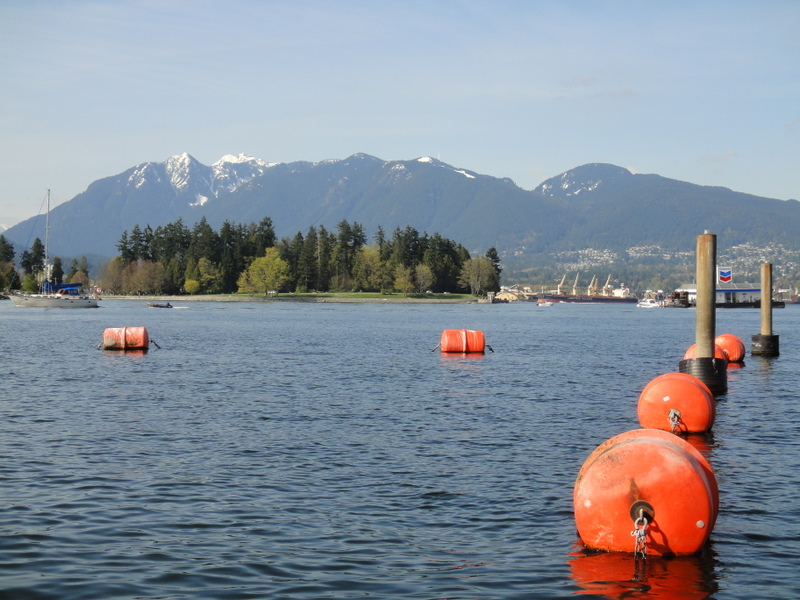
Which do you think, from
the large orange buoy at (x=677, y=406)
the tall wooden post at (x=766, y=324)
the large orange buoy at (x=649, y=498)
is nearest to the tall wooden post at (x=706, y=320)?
the large orange buoy at (x=677, y=406)

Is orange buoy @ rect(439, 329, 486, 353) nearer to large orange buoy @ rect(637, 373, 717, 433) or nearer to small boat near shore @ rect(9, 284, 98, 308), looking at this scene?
large orange buoy @ rect(637, 373, 717, 433)

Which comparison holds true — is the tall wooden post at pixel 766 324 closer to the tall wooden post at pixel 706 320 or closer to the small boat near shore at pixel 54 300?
the tall wooden post at pixel 706 320

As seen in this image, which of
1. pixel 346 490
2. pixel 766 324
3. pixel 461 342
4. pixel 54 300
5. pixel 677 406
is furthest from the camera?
pixel 54 300

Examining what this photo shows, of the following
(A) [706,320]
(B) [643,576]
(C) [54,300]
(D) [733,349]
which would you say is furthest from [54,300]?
(B) [643,576]

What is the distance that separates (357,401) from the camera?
114ft

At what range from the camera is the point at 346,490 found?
19234mm

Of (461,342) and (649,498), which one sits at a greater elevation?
(649,498)

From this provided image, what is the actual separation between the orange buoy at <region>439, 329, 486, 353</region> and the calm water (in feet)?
65.7

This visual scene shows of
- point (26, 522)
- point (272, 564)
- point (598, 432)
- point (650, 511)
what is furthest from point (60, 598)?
point (598, 432)

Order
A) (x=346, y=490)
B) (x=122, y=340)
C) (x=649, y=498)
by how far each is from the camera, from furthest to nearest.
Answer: (x=122, y=340) < (x=346, y=490) < (x=649, y=498)

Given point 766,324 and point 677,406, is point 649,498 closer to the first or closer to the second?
point 677,406

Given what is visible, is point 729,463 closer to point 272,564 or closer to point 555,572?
point 555,572

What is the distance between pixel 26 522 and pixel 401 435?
12032 millimetres

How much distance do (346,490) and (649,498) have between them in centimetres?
740
